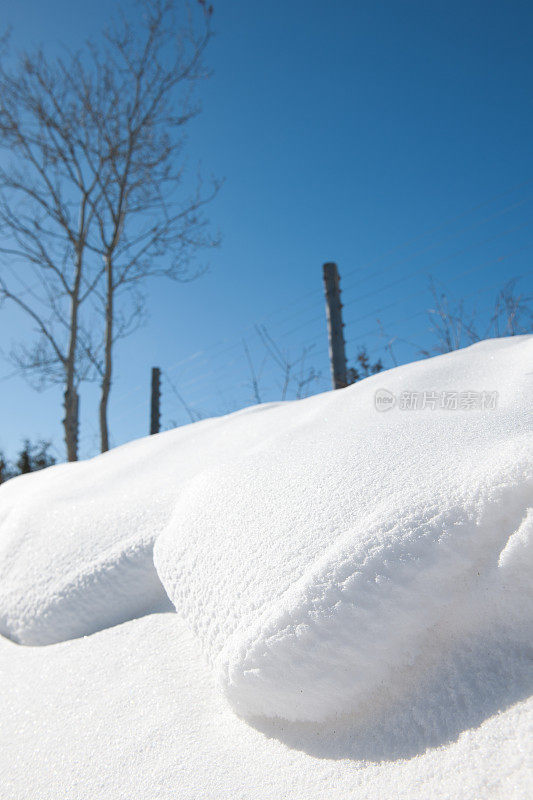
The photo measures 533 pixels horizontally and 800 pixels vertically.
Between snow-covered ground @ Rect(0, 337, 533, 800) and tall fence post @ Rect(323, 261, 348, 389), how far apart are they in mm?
2608

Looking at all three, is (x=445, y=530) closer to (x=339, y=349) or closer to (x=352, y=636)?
(x=352, y=636)

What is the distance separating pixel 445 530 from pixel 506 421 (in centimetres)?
24

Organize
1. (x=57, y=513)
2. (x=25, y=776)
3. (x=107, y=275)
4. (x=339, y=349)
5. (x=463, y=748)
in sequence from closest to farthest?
(x=463, y=748) → (x=25, y=776) → (x=57, y=513) → (x=339, y=349) → (x=107, y=275)

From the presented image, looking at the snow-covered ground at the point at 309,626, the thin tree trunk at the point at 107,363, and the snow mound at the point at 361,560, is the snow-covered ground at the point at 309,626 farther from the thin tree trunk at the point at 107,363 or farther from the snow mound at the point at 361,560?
the thin tree trunk at the point at 107,363

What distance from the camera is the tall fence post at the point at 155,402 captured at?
18.6 feet

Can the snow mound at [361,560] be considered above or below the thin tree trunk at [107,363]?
below

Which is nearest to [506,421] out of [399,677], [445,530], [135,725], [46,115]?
[445,530]

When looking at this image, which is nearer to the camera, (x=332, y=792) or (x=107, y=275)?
(x=332, y=792)

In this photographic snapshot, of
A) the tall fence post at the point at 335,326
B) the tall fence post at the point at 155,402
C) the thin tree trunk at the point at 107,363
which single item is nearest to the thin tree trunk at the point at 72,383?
the thin tree trunk at the point at 107,363

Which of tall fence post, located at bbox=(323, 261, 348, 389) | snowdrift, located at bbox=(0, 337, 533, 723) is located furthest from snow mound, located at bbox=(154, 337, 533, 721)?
tall fence post, located at bbox=(323, 261, 348, 389)

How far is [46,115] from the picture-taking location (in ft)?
16.3

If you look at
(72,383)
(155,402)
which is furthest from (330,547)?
(155,402)

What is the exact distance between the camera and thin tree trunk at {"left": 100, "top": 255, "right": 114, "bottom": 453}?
4.62 m

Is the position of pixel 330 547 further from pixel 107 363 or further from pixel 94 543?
pixel 107 363
